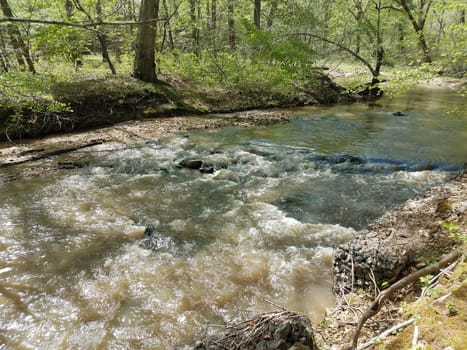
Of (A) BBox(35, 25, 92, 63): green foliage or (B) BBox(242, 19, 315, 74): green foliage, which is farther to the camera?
(B) BBox(242, 19, 315, 74): green foliage

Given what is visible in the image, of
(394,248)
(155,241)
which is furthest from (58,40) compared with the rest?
(394,248)

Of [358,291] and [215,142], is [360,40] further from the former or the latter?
[358,291]

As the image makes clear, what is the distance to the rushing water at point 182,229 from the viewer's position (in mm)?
3732

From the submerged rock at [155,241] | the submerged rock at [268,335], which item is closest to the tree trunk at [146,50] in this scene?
the submerged rock at [155,241]

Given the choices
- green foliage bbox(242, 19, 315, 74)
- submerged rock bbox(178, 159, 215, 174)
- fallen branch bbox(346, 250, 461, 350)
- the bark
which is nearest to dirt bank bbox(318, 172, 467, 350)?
fallen branch bbox(346, 250, 461, 350)

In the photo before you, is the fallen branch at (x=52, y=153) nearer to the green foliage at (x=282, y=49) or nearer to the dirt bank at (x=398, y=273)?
the dirt bank at (x=398, y=273)

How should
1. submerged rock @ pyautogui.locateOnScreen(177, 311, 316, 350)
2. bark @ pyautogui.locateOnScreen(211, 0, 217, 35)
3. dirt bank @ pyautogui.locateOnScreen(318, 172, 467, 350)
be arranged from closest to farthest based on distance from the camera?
dirt bank @ pyautogui.locateOnScreen(318, 172, 467, 350)
submerged rock @ pyautogui.locateOnScreen(177, 311, 316, 350)
bark @ pyautogui.locateOnScreen(211, 0, 217, 35)

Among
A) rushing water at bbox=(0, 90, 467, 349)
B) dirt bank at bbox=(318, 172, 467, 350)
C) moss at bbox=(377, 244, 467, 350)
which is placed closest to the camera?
moss at bbox=(377, 244, 467, 350)

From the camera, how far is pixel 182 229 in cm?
563

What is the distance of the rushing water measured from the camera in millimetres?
3732

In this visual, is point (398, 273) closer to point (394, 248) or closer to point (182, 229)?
point (394, 248)

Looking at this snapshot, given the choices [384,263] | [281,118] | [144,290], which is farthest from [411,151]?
[144,290]

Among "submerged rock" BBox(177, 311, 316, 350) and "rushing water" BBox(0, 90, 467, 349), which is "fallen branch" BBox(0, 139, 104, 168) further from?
"submerged rock" BBox(177, 311, 316, 350)

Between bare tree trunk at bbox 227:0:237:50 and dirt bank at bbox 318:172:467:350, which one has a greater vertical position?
bare tree trunk at bbox 227:0:237:50
